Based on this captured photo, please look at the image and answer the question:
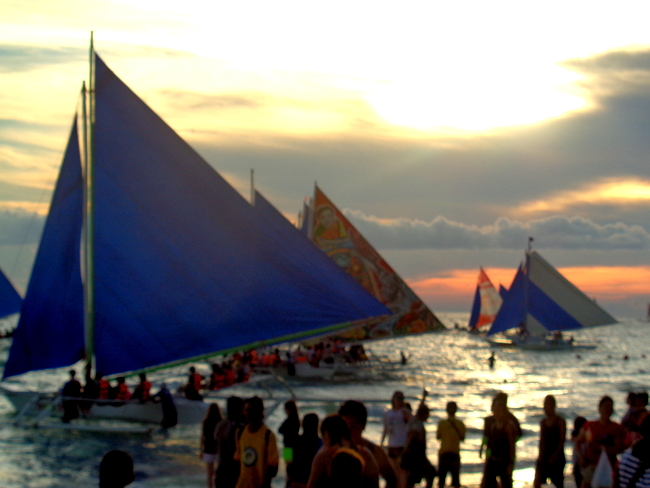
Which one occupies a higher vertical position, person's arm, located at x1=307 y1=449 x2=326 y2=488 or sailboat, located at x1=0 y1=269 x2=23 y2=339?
sailboat, located at x1=0 y1=269 x2=23 y2=339

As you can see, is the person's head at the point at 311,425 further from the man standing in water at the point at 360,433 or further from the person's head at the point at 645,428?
the person's head at the point at 645,428

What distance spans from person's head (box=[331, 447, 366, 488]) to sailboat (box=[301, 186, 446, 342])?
24.3 m

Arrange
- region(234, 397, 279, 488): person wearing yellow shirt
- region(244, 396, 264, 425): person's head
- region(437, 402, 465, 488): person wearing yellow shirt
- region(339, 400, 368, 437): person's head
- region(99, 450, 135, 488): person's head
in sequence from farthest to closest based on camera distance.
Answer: region(437, 402, 465, 488): person wearing yellow shirt
region(234, 397, 279, 488): person wearing yellow shirt
region(244, 396, 264, 425): person's head
region(339, 400, 368, 437): person's head
region(99, 450, 135, 488): person's head

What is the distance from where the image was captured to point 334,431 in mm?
5312

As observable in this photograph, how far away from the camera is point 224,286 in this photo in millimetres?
17672

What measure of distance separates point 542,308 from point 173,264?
190ft

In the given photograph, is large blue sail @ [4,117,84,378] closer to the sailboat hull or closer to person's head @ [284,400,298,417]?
person's head @ [284,400,298,417]

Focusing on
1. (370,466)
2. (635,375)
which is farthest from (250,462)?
(635,375)

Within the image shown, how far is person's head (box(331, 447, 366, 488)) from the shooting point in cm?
490

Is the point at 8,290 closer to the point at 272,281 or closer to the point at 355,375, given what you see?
the point at 355,375

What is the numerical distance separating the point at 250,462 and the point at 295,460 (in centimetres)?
44

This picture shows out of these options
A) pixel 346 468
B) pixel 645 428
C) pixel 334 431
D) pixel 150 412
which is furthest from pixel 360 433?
pixel 150 412

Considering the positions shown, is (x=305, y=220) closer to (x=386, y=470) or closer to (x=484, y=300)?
(x=386, y=470)

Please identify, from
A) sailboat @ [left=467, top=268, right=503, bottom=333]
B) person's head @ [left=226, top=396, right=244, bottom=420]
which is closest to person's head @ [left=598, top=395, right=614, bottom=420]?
person's head @ [left=226, top=396, right=244, bottom=420]
